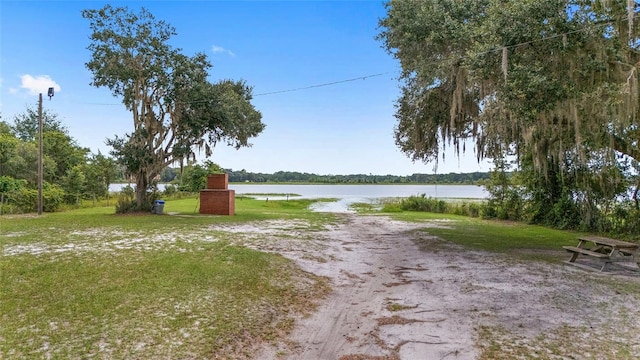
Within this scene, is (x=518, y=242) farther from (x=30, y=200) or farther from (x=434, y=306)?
(x=30, y=200)

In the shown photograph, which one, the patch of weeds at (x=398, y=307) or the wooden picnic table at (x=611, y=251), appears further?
the wooden picnic table at (x=611, y=251)

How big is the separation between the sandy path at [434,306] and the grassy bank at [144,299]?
20.5 inches

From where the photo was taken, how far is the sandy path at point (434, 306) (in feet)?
11.8

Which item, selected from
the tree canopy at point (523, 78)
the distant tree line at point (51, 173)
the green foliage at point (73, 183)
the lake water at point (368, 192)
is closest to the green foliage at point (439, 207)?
the lake water at point (368, 192)

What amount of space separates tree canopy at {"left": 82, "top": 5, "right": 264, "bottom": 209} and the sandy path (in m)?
9.92

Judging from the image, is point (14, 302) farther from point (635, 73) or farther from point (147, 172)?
point (147, 172)

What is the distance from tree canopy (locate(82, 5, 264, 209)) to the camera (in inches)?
594

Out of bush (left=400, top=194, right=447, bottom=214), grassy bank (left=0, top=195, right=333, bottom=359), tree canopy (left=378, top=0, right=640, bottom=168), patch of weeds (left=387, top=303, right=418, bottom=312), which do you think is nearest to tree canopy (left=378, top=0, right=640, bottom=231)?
tree canopy (left=378, top=0, right=640, bottom=168)

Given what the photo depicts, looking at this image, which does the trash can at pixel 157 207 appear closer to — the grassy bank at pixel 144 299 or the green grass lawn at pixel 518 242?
the grassy bank at pixel 144 299

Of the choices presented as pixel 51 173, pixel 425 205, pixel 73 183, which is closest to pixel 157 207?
pixel 73 183

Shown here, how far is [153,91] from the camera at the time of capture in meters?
15.7

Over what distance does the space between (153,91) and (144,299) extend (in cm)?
1341

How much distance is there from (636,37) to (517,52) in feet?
9.41

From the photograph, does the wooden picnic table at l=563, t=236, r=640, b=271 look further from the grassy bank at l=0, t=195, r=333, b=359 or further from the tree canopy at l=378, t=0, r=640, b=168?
the grassy bank at l=0, t=195, r=333, b=359
